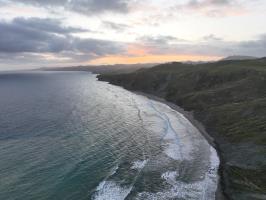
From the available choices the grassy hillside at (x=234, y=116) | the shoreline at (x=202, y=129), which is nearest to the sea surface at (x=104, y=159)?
the shoreline at (x=202, y=129)

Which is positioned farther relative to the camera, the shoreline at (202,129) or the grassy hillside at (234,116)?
the grassy hillside at (234,116)

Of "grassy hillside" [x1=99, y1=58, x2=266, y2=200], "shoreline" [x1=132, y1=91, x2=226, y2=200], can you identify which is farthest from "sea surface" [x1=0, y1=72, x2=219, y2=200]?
"grassy hillside" [x1=99, y1=58, x2=266, y2=200]

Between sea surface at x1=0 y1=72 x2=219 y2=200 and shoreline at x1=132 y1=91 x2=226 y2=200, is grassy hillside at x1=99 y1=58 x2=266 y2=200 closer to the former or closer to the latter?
shoreline at x1=132 y1=91 x2=226 y2=200

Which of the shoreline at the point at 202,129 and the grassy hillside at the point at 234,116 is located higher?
the grassy hillside at the point at 234,116

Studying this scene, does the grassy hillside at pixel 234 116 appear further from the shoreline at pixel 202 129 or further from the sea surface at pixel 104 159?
the sea surface at pixel 104 159

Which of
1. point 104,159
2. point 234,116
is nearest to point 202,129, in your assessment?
point 234,116

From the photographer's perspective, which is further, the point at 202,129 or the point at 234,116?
the point at 202,129

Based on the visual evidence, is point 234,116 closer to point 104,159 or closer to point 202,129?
point 202,129
